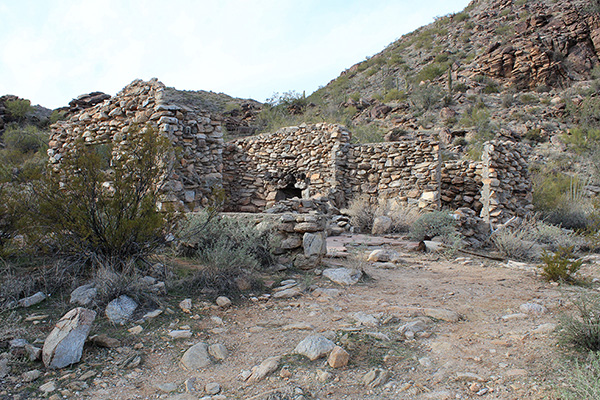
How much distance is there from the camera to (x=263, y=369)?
2.33m

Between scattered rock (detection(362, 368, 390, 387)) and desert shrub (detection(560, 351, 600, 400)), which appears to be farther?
scattered rock (detection(362, 368, 390, 387))

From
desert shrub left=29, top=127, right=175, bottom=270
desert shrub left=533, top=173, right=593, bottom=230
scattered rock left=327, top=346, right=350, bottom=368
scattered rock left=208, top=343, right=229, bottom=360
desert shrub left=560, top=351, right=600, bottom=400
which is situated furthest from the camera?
desert shrub left=533, top=173, right=593, bottom=230

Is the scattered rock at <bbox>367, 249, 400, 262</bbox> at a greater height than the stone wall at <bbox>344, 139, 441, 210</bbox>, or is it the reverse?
the stone wall at <bbox>344, 139, 441, 210</bbox>

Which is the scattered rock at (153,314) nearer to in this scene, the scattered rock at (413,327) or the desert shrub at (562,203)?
the scattered rock at (413,327)

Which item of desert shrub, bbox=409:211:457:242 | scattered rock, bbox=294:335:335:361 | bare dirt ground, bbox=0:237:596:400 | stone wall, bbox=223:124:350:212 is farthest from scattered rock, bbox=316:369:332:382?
stone wall, bbox=223:124:350:212

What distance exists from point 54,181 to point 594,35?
32983mm

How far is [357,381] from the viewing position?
2.19m

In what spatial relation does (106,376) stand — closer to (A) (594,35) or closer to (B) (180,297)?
Result: (B) (180,297)

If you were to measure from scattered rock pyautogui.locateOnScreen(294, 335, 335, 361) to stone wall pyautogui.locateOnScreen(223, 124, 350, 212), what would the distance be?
8.31 m

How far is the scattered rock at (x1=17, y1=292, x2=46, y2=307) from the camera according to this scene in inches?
124

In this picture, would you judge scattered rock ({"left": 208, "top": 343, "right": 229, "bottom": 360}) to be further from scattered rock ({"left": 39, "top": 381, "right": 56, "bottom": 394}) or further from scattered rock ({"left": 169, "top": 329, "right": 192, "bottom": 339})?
scattered rock ({"left": 39, "top": 381, "right": 56, "bottom": 394})

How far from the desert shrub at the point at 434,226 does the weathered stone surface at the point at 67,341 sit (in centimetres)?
608

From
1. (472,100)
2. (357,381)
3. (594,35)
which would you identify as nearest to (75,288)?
(357,381)

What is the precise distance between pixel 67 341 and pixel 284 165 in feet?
31.5
